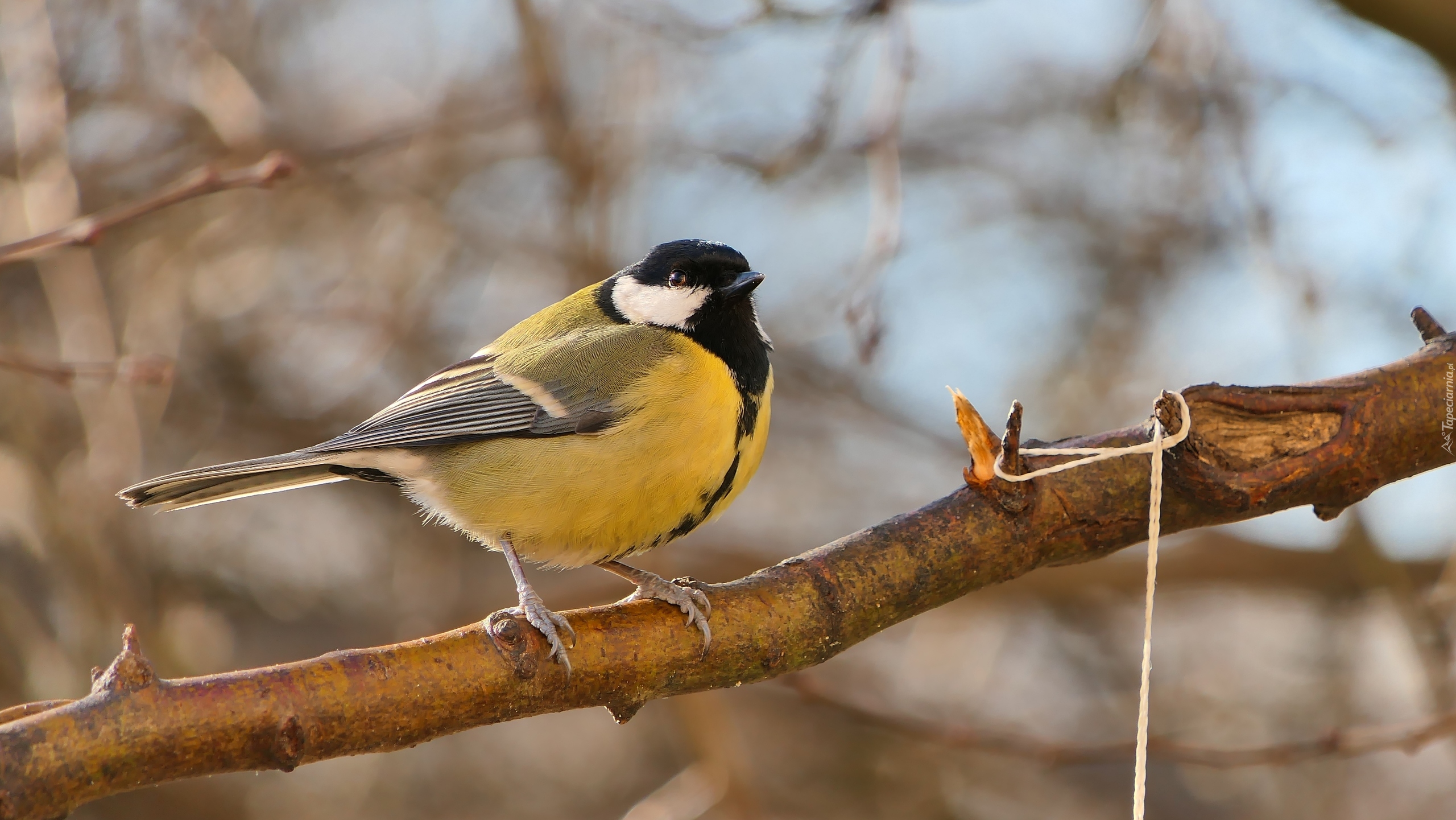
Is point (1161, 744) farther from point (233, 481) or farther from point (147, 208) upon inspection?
point (147, 208)

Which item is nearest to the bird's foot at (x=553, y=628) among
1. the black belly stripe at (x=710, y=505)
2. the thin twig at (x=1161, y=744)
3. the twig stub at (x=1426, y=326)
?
the black belly stripe at (x=710, y=505)

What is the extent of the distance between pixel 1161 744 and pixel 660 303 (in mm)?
1916

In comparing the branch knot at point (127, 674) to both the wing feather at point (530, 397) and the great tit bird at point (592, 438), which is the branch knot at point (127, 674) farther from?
the wing feather at point (530, 397)

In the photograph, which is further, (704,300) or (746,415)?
(704,300)

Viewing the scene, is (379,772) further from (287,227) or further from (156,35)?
(156,35)

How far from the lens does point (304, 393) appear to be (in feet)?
17.8

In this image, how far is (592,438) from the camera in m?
2.80

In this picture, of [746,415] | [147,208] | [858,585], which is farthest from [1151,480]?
[147,208]

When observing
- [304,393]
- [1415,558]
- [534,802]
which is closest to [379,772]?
[534,802]

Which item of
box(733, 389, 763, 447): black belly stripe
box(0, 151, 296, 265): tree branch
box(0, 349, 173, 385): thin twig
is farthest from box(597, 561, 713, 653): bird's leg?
box(0, 349, 173, 385): thin twig

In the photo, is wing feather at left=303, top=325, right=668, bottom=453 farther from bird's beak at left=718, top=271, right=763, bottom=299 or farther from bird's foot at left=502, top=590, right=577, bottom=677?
bird's foot at left=502, top=590, right=577, bottom=677

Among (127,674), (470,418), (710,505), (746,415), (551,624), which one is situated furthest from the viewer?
(470,418)

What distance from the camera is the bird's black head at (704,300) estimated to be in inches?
123

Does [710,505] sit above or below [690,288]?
below
